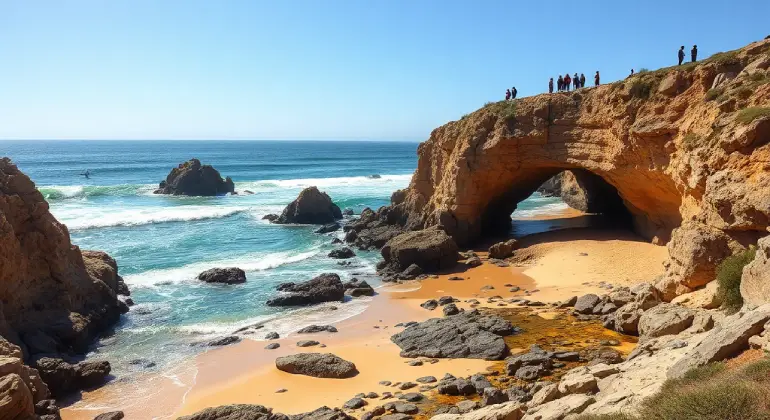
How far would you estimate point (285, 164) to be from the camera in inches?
3964

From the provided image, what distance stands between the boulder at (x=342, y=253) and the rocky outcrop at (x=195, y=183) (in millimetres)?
32588

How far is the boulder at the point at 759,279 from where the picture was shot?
35.5 ft

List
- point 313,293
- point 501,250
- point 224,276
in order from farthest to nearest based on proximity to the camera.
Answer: point 501,250, point 224,276, point 313,293

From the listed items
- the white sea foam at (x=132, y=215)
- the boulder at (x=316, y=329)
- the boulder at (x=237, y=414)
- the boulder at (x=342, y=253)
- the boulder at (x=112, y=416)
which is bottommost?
the boulder at (x=112, y=416)

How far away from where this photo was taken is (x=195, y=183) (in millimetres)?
59125

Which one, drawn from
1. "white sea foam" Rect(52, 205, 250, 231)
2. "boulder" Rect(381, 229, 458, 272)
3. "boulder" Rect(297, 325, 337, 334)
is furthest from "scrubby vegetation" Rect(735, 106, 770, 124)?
"white sea foam" Rect(52, 205, 250, 231)

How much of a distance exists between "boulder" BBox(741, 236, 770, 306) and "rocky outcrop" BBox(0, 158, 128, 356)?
18.2 metres

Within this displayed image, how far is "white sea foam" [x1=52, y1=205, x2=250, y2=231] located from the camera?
42594mm

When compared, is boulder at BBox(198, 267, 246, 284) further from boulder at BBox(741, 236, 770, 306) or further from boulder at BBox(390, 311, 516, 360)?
boulder at BBox(741, 236, 770, 306)

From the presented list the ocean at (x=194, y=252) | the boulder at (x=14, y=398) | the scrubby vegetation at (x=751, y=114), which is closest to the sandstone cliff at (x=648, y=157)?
the scrubby vegetation at (x=751, y=114)

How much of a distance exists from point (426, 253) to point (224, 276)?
30.8 ft

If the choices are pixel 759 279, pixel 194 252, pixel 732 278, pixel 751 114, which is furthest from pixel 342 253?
pixel 759 279

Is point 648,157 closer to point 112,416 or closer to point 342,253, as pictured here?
point 342,253

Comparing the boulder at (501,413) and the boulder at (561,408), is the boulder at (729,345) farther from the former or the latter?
the boulder at (501,413)
